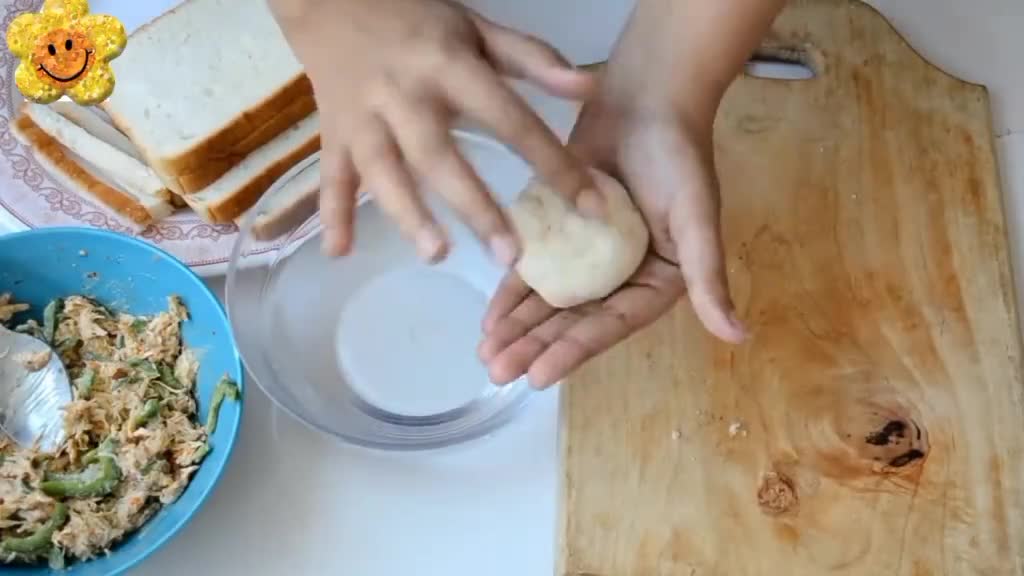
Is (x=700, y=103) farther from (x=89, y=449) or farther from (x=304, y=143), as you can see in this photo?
(x=89, y=449)

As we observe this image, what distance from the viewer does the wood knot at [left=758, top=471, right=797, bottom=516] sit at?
2.81 ft

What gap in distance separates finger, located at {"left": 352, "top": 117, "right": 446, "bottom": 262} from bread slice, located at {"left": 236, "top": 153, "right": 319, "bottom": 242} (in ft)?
0.63

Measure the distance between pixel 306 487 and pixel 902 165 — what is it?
0.64 metres

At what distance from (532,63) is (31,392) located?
0.50m

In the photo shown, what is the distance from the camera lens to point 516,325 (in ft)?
2.81

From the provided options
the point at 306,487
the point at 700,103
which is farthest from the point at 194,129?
the point at 700,103

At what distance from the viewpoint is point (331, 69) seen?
2.62ft

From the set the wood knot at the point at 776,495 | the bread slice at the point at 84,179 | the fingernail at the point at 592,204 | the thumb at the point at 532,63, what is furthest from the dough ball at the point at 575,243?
the bread slice at the point at 84,179

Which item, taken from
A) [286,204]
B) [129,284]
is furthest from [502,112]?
[129,284]

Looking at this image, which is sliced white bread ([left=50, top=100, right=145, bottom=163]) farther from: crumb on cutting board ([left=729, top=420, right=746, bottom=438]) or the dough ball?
crumb on cutting board ([left=729, top=420, right=746, bottom=438])

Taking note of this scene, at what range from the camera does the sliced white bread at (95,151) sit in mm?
984

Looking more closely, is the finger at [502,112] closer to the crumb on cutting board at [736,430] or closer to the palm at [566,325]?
the palm at [566,325]

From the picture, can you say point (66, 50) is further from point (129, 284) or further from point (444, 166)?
point (444, 166)

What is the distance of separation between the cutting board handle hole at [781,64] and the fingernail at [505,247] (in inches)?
17.4
